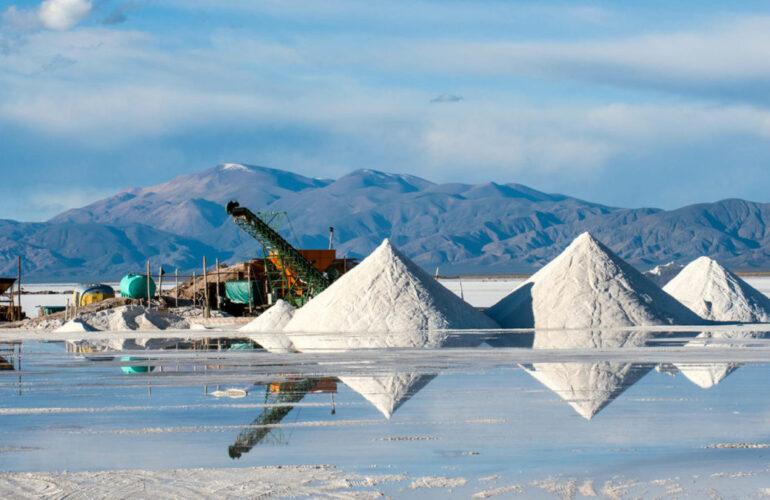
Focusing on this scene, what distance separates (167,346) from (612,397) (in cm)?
1347

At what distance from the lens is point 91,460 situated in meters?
8.31

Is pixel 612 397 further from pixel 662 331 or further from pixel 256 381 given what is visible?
pixel 662 331

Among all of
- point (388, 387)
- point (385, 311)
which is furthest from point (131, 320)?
point (388, 387)

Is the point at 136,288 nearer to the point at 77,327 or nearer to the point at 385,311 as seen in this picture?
the point at 77,327

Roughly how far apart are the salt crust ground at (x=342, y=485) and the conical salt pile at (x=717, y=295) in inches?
987

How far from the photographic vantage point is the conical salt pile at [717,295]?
31703mm

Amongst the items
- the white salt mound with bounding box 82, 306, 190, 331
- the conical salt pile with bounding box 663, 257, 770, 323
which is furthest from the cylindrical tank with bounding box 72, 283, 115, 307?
the conical salt pile with bounding box 663, 257, 770, 323

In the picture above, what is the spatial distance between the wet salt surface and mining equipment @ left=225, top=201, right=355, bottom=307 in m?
17.1

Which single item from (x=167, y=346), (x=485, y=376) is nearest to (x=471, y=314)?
(x=167, y=346)

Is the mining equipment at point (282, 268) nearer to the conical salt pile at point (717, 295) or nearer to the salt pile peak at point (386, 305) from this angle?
the salt pile peak at point (386, 305)

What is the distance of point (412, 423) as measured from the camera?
10.1 meters

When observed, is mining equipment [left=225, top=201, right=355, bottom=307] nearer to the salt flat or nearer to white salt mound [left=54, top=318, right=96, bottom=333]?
white salt mound [left=54, top=318, right=96, bottom=333]

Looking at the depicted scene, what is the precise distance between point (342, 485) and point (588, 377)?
7.42 meters

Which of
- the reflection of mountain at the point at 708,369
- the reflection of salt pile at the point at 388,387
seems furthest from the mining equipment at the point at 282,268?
the reflection of salt pile at the point at 388,387
